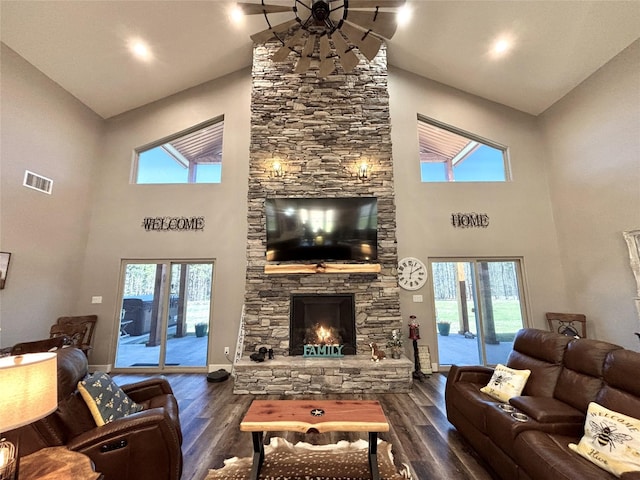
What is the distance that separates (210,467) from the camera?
7.90 feet

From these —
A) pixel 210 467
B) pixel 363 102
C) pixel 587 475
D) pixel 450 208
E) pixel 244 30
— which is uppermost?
pixel 244 30

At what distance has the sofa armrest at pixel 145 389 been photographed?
2664mm

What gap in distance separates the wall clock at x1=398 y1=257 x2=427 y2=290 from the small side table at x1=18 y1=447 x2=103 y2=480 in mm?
4707

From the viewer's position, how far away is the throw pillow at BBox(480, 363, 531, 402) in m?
2.60

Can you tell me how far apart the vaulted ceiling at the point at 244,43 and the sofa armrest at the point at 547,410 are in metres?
5.01

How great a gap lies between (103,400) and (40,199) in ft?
14.0

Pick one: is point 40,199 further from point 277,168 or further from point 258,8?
point 258,8

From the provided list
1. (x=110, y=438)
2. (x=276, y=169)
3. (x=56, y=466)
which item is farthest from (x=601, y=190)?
(x=56, y=466)

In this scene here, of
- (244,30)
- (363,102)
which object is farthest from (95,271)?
(363,102)

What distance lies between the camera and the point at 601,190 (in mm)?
4527

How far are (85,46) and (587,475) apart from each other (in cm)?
732

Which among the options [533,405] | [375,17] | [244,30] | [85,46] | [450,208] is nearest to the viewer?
[533,405]

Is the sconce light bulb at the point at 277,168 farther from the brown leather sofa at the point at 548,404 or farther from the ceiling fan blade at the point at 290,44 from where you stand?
the brown leather sofa at the point at 548,404

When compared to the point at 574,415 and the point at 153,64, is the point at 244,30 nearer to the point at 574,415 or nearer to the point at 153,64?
the point at 153,64
